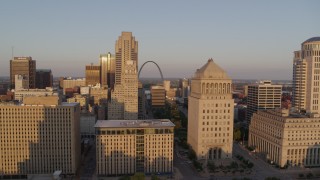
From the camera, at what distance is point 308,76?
600 ft

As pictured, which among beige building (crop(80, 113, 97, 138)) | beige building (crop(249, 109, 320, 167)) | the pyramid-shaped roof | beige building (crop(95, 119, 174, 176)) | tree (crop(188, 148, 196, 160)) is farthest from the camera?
beige building (crop(80, 113, 97, 138))

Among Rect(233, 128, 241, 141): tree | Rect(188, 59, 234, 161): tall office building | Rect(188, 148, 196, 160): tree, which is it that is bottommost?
Rect(188, 148, 196, 160): tree

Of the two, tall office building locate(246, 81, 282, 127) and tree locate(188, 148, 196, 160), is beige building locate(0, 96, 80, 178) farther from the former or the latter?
tall office building locate(246, 81, 282, 127)

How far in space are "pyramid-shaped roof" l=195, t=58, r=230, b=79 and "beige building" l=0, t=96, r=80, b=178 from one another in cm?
5968

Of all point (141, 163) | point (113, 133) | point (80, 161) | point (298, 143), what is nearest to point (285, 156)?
point (298, 143)

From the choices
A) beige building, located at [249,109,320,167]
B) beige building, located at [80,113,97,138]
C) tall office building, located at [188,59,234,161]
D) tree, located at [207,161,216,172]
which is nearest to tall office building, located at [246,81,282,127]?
beige building, located at [249,109,320,167]

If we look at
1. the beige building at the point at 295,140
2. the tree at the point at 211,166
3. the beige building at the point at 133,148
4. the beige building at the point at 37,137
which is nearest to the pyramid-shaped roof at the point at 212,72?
the beige building at the point at 295,140

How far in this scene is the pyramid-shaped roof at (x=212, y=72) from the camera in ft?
452

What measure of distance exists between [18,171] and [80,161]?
25723mm

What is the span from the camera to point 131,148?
11556 centimetres

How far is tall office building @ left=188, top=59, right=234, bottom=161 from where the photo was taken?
13538cm

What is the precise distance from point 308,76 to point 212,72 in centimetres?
7884

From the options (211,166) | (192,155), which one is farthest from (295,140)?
(192,155)

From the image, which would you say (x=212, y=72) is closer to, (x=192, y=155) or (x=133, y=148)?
(x=192, y=155)
